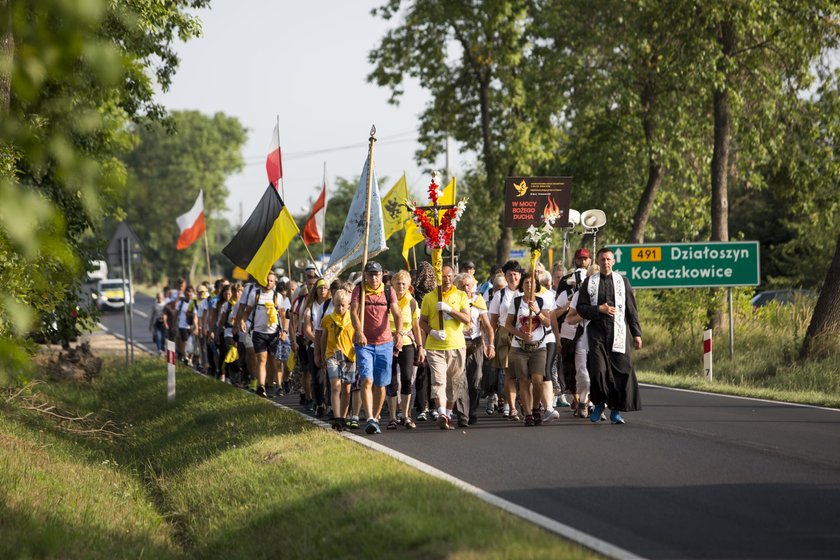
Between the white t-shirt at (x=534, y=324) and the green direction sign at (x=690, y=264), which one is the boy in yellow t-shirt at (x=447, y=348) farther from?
the green direction sign at (x=690, y=264)

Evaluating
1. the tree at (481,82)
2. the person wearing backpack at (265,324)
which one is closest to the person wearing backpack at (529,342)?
the person wearing backpack at (265,324)

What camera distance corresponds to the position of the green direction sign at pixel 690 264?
23.0 m

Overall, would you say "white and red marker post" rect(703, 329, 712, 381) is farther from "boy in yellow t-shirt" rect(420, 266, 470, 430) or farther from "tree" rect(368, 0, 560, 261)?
"tree" rect(368, 0, 560, 261)

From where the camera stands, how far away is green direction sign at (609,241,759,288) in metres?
23.0

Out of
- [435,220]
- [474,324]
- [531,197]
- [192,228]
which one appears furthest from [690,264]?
[192,228]

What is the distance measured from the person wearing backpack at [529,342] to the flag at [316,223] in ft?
30.3

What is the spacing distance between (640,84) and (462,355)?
1930 centimetres

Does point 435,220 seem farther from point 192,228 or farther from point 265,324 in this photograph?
point 192,228

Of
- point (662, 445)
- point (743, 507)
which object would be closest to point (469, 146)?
point (662, 445)

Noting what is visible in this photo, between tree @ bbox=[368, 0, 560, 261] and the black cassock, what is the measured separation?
863 inches

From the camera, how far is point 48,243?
2.21 m

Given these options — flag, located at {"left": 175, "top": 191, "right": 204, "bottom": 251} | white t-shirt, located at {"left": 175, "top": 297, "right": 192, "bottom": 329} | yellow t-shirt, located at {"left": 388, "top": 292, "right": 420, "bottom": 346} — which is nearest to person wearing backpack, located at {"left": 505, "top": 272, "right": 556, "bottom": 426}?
yellow t-shirt, located at {"left": 388, "top": 292, "right": 420, "bottom": 346}

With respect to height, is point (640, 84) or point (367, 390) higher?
point (640, 84)

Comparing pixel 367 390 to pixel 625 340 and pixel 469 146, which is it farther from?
pixel 469 146
